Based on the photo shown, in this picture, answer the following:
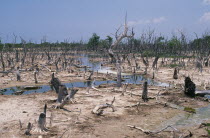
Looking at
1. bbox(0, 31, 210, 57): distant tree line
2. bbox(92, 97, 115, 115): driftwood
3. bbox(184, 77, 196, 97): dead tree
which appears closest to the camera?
bbox(92, 97, 115, 115): driftwood

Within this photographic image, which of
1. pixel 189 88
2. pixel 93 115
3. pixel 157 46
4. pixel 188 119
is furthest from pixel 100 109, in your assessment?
pixel 157 46

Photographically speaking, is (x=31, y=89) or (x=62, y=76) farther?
(x=62, y=76)

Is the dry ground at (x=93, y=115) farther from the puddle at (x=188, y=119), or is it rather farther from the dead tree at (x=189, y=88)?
the dead tree at (x=189, y=88)

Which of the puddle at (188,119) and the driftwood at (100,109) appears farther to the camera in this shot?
the driftwood at (100,109)

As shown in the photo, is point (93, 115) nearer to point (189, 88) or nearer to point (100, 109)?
point (100, 109)

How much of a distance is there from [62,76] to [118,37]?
646cm

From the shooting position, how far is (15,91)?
47.6 feet

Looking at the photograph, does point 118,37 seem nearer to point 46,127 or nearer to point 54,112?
point 54,112

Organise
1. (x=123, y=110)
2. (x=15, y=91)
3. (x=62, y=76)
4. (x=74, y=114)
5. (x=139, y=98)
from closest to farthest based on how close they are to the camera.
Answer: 1. (x=74, y=114)
2. (x=123, y=110)
3. (x=139, y=98)
4. (x=15, y=91)
5. (x=62, y=76)

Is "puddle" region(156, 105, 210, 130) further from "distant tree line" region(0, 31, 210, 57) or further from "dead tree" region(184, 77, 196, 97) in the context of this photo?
"distant tree line" region(0, 31, 210, 57)

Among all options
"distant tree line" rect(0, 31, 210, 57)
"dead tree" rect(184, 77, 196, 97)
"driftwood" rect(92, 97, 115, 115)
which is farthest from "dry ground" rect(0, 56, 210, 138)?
"distant tree line" rect(0, 31, 210, 57)

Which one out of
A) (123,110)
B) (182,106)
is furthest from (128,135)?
(182,106)

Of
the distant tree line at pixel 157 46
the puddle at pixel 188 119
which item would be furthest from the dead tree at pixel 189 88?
the distant tree line at pixel 157 46

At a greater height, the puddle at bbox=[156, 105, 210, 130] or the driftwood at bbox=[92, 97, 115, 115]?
the driftwood at bbox=[92, 97, 115, 115]
